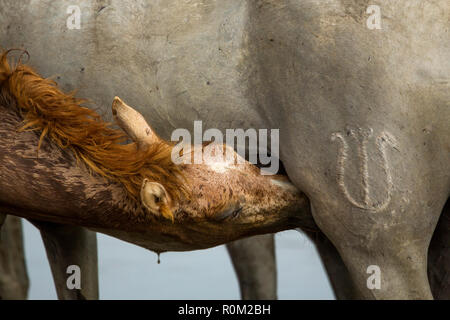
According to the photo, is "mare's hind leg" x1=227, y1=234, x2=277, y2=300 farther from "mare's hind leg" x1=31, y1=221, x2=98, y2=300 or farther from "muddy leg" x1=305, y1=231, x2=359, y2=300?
"mare's hind leg" x1=31, y1=221, x2=98, y2=300

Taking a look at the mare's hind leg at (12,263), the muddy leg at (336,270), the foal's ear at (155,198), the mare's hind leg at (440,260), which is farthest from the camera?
the mare's hind leg at (12,263)

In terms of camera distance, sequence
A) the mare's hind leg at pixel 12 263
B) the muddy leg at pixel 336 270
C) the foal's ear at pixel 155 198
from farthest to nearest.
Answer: the mare's hind leg at pixel 12 263 < the muddy leg at pixel 336 270 < the foal's ear at pixel 155 198

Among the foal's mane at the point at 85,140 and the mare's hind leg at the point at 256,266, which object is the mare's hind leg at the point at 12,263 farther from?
the foal's mane at the point at 85,140

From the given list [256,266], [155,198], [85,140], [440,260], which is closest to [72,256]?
[256,266]

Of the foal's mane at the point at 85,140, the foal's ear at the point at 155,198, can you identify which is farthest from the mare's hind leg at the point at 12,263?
the foal's ear at the point at 155,198

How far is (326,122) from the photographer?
1.89 meters

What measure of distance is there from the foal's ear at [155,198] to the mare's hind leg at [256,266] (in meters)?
1.44

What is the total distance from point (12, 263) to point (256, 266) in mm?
1014

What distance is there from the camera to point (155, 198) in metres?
1.73

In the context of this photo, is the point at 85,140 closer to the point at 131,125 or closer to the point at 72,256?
the point at 131,125

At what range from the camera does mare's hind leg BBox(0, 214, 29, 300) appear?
338 centimetres

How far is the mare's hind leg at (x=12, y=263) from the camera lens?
11.1 feet

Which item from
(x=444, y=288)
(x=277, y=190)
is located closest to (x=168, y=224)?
(x=277, y=190)
